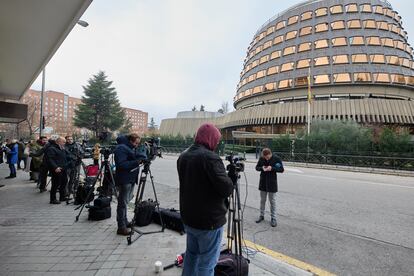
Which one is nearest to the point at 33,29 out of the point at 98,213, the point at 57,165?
the point at 57,165

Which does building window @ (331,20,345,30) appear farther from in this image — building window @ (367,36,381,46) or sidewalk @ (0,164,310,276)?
sidewalk @ (0,164,310,276)

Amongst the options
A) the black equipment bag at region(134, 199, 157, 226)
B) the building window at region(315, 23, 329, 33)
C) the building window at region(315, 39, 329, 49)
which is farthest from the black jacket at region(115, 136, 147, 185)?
the building window at region(315, 23, 329, 33)

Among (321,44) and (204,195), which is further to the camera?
(321,44)

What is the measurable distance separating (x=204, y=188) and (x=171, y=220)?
2.65 metres

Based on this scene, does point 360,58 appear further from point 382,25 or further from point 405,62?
point 382,25

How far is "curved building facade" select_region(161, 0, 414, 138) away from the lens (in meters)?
34.5

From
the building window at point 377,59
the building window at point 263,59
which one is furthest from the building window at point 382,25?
the building window at point 263,59

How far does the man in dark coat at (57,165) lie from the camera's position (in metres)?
6.23

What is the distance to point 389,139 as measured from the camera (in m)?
19.2

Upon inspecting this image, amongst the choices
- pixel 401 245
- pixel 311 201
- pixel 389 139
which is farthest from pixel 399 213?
pixel 389 139

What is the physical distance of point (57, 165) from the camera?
638cm

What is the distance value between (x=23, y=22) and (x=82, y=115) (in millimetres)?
50277

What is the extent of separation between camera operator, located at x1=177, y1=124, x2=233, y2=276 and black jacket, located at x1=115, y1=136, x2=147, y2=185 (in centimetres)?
215

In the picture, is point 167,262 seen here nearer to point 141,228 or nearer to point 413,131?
point 141,228
